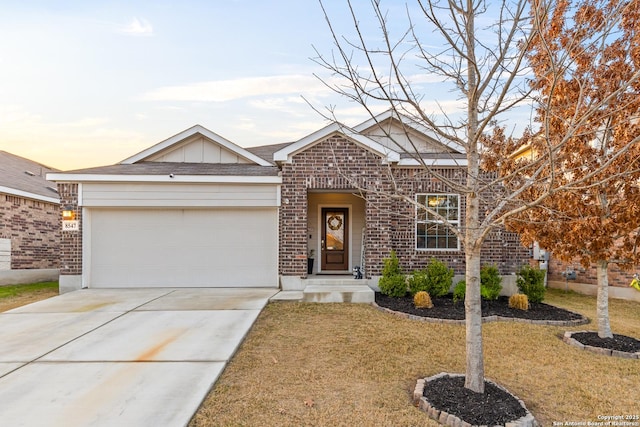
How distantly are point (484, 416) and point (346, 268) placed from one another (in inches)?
321

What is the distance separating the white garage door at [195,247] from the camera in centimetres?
986

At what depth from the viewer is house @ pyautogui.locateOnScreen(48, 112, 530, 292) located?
9.39m

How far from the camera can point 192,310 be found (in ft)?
23.8

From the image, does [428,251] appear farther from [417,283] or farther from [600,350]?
[600,350]

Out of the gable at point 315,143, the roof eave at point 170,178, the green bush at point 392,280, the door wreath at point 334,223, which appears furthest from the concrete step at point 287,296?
the gable at point 315,143

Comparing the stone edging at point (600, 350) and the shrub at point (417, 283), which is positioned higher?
the shrub at point (417, 283)

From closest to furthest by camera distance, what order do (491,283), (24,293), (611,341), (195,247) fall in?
(611,341)
(491,283)
(24,293)
(195,247)

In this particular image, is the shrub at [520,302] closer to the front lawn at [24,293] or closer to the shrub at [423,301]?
the shrub at [423,301]

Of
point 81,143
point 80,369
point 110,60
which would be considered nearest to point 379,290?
point 80,369

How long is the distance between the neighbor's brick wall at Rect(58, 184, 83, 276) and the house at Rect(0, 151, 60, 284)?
3.13m

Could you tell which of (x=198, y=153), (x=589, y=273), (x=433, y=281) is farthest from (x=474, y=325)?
(x=198, y=153)

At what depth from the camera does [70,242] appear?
9.41 m

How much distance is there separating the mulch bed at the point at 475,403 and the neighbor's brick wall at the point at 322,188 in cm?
554

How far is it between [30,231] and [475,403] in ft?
46.2
